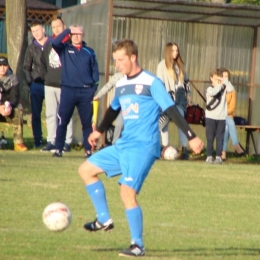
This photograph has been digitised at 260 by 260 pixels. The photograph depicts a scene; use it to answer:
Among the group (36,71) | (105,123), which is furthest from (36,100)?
(105,123)

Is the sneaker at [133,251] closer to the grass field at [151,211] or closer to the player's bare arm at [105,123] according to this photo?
the grass field at [151,211]

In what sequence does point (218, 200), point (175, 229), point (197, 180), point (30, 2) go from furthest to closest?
1. point (30, 2)
2. point (197, 180)
3. point (218, 200)
4. point (175, 229)

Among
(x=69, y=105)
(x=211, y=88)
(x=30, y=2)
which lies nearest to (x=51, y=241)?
(x=69, y=105)

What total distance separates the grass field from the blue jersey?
0.98 meters

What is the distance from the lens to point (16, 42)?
2317 cm

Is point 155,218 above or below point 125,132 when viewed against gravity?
below

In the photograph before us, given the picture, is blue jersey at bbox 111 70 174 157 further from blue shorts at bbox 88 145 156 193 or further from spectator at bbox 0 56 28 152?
spectator at bbox 0 56 28 152

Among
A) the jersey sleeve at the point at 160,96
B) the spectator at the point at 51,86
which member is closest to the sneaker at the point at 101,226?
the jersey sleeve at the point at 160,96

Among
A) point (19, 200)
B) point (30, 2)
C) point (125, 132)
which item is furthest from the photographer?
point (30, 2)

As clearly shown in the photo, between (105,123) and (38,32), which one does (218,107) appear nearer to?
(38,32)

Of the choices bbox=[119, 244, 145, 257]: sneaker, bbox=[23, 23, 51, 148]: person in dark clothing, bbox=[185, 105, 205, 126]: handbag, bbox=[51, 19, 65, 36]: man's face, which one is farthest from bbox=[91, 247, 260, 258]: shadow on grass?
bbox=[185, 105, 205, 126]: handbag

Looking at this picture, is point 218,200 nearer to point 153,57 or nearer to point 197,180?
point 197,180

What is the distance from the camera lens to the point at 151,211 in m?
10.7

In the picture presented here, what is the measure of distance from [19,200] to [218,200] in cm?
266
